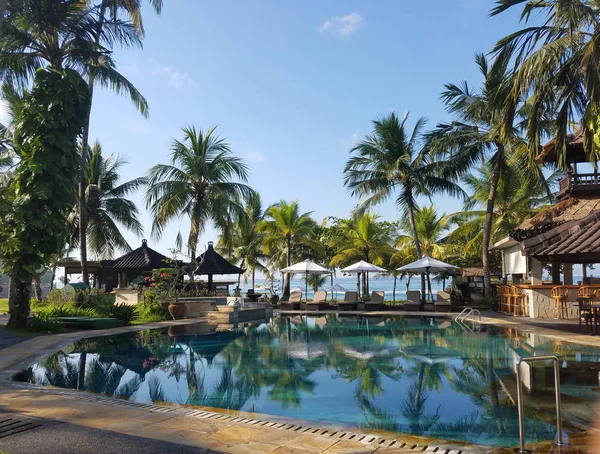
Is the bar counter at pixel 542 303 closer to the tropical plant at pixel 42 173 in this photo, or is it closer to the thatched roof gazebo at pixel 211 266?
the thatched roof gazebo at pixel 211 266

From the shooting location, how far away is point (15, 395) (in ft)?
20.9

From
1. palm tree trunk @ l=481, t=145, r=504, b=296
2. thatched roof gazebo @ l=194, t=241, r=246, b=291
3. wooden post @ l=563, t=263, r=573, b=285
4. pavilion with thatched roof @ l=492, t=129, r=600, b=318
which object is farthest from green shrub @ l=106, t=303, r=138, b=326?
wooden post @ l=563, t=263, r=573, b=285

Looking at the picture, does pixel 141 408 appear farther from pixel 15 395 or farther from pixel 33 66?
pixel 33 66

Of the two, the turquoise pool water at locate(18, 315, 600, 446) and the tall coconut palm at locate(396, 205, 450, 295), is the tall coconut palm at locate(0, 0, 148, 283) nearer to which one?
the turquoise pool water at locate(18, 315, 600, 446)

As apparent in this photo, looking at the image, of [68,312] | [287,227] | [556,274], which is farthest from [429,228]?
[68,312]

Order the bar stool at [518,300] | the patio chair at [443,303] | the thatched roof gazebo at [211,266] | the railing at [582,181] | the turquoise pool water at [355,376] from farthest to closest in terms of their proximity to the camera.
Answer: the thatched roof gazebo at [211,266] → the patio chair at [443,303] → the railing at [582,181] → the bar stool at [518,300] → the turquoise pool water at [355,376]

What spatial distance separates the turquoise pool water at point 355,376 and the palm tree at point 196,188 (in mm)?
9437

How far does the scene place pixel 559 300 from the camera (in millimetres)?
15625

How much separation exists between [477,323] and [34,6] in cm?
1560

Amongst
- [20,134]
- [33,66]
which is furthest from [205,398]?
[33,66]

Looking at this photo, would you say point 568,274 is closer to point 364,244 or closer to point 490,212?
point 490,212

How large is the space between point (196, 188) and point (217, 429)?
1884 cm

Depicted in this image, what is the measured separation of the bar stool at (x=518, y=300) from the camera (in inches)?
693

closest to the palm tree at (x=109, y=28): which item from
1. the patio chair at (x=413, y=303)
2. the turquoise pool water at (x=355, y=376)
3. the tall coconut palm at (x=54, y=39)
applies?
the tall coconut palm at (x=54, y=39)
